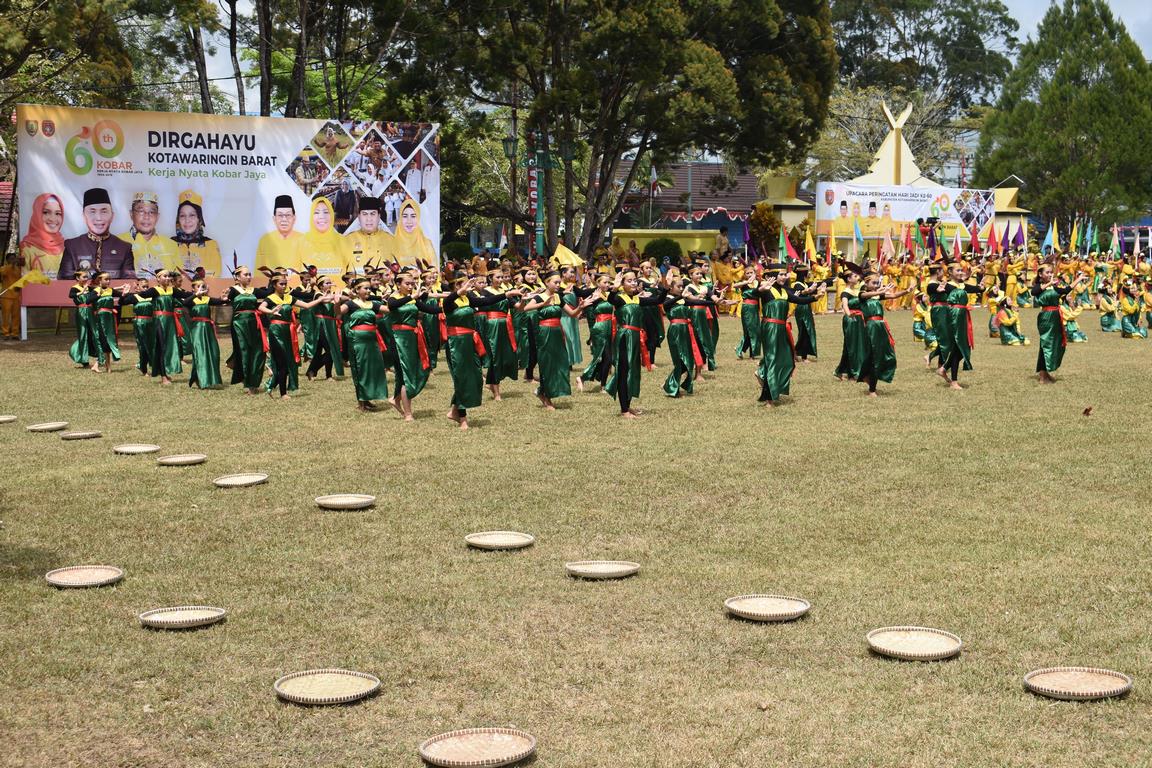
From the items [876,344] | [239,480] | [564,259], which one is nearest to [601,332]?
[876,344]

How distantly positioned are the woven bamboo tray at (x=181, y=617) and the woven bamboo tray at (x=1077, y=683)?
12.6ft

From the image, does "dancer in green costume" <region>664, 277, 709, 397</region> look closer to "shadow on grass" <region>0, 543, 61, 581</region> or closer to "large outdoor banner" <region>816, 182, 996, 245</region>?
"shadow on grass" <region>0, 543, 61, 581</region>

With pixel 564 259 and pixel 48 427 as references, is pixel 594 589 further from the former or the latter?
pixel 564 259

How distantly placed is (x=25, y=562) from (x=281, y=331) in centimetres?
914

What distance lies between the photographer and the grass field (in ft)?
17.0

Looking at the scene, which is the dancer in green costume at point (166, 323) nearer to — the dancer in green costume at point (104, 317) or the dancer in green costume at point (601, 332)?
the dancer in green costume at point (104, 317)

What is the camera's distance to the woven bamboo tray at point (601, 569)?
24.5ft

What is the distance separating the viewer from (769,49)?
34.8 m

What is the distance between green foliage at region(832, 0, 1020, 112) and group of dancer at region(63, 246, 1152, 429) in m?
56.4

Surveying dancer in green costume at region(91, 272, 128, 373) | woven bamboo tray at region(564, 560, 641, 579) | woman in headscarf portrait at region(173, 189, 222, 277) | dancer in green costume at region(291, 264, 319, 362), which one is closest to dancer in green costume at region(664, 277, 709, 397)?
dancer in green costume at region(291, 264, 319, 362)

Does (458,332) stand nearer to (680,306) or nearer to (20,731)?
(680,306)

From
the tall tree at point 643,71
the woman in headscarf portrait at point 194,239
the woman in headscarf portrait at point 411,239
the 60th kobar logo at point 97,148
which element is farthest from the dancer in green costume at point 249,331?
the tall tree at point 643,71

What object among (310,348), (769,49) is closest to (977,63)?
(769,49)

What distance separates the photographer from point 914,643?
19.9 ft
